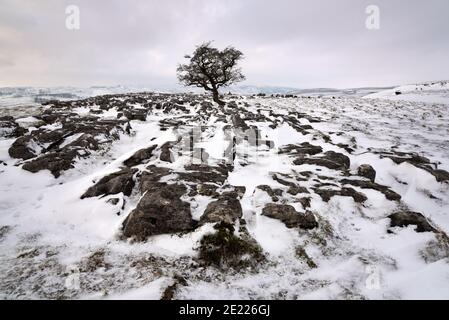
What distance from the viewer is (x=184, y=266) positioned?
5.49 metres

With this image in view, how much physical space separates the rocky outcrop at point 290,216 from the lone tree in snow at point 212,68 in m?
22.4

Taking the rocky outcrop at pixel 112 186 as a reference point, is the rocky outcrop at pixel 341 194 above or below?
below

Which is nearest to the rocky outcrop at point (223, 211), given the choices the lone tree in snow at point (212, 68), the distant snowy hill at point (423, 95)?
the lone tree in snow at point (212, 68)

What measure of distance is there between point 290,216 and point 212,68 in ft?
82.6

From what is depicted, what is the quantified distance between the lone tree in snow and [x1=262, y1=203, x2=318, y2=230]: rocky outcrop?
2241 cm

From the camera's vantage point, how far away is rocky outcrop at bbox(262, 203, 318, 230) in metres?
6.67

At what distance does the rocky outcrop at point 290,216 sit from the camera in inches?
263

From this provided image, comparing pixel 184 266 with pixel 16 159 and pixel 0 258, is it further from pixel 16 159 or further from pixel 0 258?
pixel 16 159

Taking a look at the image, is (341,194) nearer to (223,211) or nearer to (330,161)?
(330,161)
